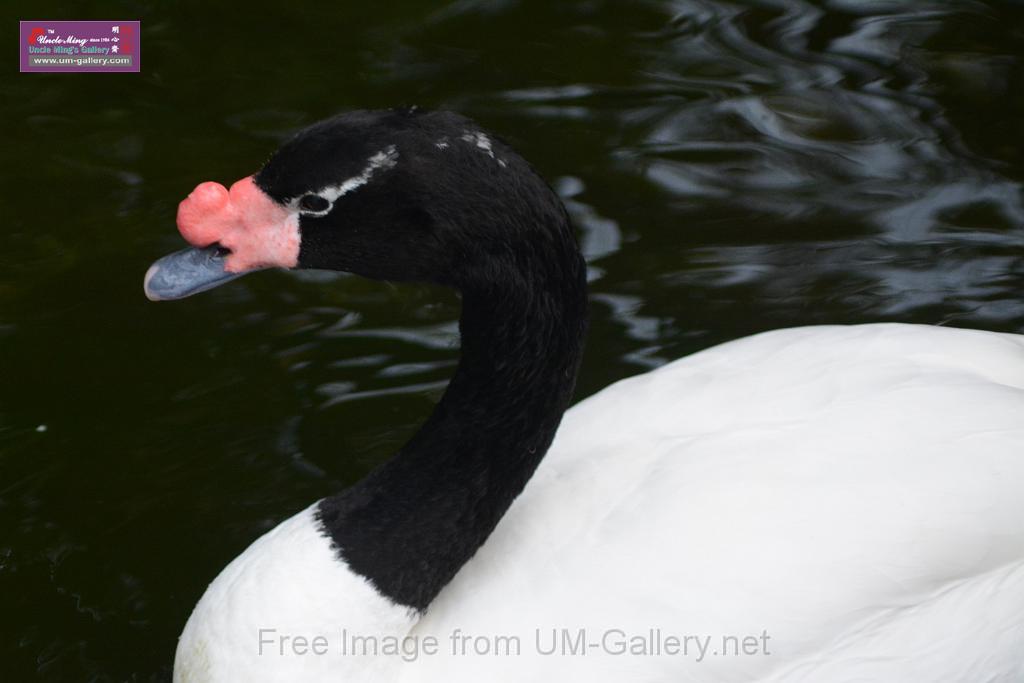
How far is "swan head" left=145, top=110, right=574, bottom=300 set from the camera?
263cm

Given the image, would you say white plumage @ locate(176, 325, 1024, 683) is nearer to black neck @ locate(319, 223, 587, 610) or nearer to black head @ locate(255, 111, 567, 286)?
black neck @ locate(319, 223, 587, 610)

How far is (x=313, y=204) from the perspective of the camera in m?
2.73

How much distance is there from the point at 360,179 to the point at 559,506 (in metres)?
0.75

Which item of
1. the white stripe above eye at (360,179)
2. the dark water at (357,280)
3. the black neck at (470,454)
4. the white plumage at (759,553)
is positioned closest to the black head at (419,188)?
the white stripe above eye at (360,179)

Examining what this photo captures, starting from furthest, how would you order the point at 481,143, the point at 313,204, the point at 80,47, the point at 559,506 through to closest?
the point at 80,47 < the point at 559,506 < the point at 313,204 < the point at 481,143

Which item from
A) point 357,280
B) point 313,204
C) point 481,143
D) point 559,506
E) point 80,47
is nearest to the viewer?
point 481,143

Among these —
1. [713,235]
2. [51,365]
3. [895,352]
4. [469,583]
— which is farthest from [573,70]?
[469,583]

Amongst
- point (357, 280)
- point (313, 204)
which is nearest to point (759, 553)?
point (313, 204)

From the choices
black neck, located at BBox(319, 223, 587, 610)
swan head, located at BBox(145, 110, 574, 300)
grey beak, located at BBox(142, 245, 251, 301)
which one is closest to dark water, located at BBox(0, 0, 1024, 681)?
black neck, located at BBox(319, 223, 587, 610)

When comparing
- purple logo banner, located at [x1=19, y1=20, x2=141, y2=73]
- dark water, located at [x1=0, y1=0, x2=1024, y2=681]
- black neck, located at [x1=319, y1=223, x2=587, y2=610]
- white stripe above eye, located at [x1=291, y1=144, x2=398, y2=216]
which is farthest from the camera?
purple logo banner, located at [x1=19, y1=20, x2=141, y2=73]

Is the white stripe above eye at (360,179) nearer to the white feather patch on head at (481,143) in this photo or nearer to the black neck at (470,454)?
the white feather patch on head at (481,143)

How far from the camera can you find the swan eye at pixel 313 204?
2.72 m

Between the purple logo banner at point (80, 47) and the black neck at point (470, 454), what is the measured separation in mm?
3083

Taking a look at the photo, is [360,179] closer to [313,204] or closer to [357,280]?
[313,204]
